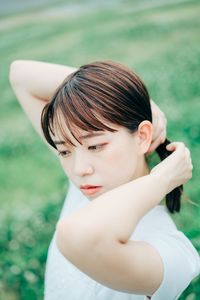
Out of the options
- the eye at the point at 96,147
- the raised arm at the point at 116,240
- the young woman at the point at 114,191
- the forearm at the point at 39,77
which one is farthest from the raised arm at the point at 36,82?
the raised arm at the point at 116,240

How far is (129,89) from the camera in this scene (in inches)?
58.1

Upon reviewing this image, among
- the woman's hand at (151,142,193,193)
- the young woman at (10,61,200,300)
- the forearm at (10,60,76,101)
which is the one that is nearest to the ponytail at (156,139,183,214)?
the young woman at (10,61,200,300)

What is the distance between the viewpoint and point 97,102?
141 centimetres

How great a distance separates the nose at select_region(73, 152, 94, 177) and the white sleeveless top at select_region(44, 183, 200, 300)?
25cm

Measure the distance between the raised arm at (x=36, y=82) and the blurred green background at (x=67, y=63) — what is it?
0.45 metres

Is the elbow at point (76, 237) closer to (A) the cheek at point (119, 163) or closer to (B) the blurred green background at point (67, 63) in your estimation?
(A) the cheek at point (119, 163)

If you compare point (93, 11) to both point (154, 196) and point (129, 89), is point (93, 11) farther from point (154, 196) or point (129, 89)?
point (154, 196)

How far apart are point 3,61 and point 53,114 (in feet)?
4.61

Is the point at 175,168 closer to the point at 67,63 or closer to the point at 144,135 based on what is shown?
the point at 144,135

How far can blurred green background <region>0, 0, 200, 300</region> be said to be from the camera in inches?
84.0

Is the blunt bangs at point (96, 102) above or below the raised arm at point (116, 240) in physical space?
above

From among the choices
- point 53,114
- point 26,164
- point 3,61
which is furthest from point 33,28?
point 53,114

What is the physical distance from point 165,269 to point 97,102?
0.47m

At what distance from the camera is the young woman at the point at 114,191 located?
122 cm
